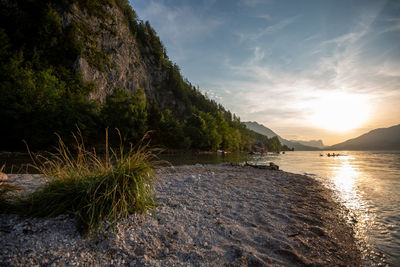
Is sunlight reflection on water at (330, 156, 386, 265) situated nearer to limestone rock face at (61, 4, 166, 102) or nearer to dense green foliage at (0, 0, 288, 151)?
dense green foliage at (0, 0, 288, 151)

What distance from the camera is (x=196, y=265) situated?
7.86 feet

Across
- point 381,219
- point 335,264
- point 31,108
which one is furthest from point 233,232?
point 31,108

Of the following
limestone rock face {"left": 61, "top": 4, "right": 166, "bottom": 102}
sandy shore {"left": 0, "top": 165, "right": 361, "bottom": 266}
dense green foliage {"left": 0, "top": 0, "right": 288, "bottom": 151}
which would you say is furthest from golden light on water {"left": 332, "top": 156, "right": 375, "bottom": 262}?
limestone rock face {"left": 61, "top": 4, "right": 166, "bottom": 102}

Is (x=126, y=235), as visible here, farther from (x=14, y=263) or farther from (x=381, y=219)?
(x=381, y=219)

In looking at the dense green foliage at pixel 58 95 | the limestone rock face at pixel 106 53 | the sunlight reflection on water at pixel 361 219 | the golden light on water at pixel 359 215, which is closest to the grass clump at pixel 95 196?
the sunlight reflection on water at pixel 361 219

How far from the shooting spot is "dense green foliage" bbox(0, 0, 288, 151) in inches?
1109

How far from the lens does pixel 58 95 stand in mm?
32562

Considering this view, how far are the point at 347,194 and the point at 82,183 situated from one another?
10.2 m

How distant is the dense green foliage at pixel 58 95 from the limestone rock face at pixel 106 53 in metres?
0.57

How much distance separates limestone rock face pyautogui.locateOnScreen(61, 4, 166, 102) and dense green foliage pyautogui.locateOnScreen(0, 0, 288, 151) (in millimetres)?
568

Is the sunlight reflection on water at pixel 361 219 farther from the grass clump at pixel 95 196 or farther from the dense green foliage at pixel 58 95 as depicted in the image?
the dense green foliage at pixel 58 95

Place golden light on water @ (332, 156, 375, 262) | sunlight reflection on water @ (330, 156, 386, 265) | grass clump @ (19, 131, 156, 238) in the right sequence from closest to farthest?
grass clump @ (19, 131, 156, 238), sunlight reflection on water @ (330, 156, 386, 265), golden light on water @ (332, 156, 375, 262)

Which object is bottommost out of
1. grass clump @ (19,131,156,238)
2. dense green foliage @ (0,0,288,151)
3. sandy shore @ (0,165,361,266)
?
sandy shore @ (0,165,361,266)

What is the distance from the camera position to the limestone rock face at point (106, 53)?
49.5 metres
